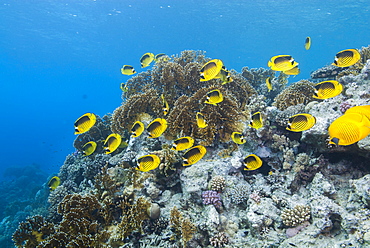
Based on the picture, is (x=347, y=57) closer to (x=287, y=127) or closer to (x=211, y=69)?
(x=287, y=127)

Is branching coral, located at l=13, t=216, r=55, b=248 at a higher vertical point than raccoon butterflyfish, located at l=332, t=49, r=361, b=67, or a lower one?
lower

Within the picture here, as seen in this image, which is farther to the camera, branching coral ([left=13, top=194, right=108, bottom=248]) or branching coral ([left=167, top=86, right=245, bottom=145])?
branching coral ([left=167, top=86, right=245, bottom=145])

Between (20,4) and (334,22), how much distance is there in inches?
2637

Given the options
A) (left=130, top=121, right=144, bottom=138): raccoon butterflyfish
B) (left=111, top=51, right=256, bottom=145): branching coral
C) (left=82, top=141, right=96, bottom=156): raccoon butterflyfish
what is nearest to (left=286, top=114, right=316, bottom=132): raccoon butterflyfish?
(left=111, top=51, right=256, bottom=145): branching coral

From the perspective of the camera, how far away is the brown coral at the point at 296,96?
5875mm

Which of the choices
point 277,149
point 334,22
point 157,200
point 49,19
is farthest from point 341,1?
point 49,19

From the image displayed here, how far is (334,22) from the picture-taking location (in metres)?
48.4

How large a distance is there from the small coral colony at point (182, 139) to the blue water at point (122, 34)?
2442 cm

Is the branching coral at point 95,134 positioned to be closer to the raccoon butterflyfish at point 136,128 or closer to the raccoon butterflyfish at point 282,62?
the raccoon butterflyfish at point 136,128

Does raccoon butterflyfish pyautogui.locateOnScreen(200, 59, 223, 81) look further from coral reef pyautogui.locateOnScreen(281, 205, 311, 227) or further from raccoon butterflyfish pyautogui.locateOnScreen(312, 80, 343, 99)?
coral reef pyautogui.locateOnScreen(281, 205, 311, 227)

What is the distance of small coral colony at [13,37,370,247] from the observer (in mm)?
3695

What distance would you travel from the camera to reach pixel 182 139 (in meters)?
3.72

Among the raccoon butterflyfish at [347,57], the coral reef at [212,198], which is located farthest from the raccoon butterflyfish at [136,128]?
the raccoon butterflyfish at [347,57]

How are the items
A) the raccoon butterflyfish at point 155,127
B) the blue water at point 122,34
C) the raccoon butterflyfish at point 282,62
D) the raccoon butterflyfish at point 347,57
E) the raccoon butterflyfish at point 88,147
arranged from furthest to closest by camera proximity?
the blue water at point 122,34
the raccoon butterflyfish at point 88,147
the raccoon butterflyfish at point 282,62
the raccoon butterflyfish at point 347,57
the raccoon butterflyfish at point 155,127
